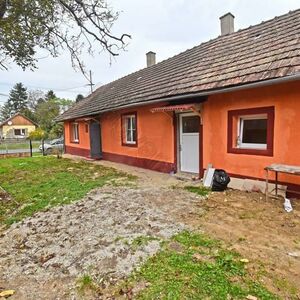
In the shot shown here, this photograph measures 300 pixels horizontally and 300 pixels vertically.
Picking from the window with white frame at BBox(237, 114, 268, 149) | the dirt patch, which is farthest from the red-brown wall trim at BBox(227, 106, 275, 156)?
the dirt patch

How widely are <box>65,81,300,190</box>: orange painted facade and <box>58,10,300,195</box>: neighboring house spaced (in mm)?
22

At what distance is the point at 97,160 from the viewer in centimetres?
1631

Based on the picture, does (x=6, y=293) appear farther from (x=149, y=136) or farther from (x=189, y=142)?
(x=149, y=136)

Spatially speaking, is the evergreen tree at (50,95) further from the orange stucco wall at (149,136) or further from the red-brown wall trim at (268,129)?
the red-brown wall trim at (268,129)

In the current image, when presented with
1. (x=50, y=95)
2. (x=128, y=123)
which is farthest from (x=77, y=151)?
(x=50, y=95)

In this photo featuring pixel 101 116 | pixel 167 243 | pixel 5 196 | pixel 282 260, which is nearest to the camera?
pixel 282 260

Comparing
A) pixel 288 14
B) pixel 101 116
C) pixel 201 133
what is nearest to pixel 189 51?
pixel 288 14

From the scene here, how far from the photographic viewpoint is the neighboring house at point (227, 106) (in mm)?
6406

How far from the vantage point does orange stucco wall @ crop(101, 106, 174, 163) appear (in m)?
10.4

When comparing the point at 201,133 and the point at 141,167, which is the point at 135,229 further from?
the point at 141,167

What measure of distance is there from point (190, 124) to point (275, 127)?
11.0 ft

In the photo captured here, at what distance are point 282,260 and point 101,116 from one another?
13.9 m

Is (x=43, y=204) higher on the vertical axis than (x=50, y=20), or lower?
lower

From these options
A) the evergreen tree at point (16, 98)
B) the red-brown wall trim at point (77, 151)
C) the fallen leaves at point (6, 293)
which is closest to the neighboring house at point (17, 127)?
the evergreen tree at point (16, 98)
